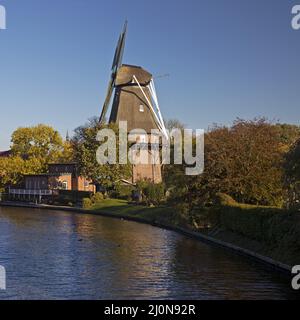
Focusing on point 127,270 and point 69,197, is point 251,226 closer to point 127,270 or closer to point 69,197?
point 127,270

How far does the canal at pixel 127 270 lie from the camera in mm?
18953

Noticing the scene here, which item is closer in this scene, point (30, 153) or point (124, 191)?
point (124, 191)

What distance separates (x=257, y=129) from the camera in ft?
117

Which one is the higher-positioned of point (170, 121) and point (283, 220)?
point (170, 121)

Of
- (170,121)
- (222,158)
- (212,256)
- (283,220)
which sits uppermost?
(170,121)

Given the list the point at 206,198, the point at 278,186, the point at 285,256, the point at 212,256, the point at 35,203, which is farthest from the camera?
the point at 35,203

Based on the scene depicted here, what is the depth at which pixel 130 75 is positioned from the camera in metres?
81.6

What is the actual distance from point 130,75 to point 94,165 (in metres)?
21.2

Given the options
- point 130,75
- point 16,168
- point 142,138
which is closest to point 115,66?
point 130,75

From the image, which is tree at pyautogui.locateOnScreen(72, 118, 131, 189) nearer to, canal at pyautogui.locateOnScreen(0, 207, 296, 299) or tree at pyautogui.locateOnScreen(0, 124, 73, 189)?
tree at pyautogui.locateOnScreen(0, 124, 73, 189)

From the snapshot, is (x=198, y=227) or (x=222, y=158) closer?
(x=222, y=158)

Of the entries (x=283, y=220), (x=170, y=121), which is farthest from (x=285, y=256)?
(x=170, y=121)

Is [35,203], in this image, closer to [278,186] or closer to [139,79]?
[139,79]

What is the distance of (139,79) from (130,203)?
26.4 m
